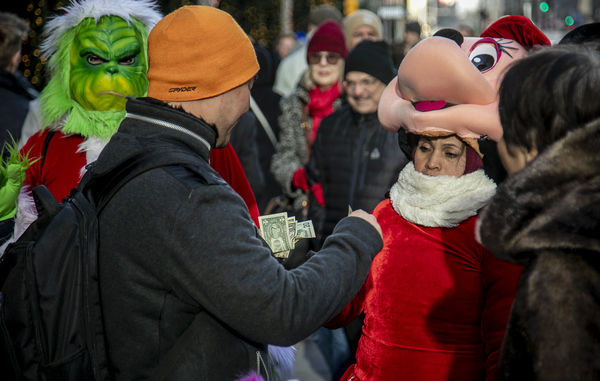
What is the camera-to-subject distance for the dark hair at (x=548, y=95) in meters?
1.64

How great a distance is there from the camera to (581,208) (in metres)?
1.57

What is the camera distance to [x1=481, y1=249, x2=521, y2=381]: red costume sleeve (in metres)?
2.26

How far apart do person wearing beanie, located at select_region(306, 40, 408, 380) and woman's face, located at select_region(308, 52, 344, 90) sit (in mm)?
704

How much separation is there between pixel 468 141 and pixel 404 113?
0.26 metres

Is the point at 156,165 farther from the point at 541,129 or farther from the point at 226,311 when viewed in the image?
the point at 541,129

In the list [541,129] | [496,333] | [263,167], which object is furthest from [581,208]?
[263,167]

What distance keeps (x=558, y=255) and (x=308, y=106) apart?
4.40m

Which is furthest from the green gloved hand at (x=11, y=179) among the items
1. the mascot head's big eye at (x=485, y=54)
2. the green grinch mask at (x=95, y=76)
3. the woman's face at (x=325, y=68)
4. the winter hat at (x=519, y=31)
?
the woman's face at (x=325, y=68)

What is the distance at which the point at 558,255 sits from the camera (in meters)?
1.60

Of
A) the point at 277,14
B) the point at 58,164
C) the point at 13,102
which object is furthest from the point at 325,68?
the point at 277,14

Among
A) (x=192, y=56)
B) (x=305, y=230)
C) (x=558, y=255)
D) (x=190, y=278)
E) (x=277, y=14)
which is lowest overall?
(x=277, y=14)

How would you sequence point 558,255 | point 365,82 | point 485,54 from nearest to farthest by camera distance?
1. point 558,255
2. point 485,54
3. point 365,82

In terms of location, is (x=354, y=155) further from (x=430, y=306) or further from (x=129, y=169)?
(x=129, y=169)

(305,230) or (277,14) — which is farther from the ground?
(305,230)
